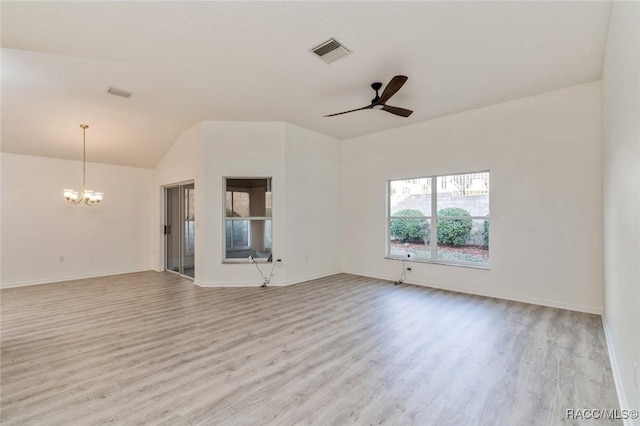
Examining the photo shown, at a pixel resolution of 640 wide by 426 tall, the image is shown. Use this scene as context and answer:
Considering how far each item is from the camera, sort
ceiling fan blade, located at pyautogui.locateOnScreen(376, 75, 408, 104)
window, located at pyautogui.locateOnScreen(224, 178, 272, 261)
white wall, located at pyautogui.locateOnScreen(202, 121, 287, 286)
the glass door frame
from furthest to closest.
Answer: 1. the glass door frame
2. window, located at pyautogui.locateOnScreen(224, 178, 272, 261)
3. white wall, located at pyautogui.locateOnScreen(202, 121, 287, 286)
4. ceiling fan blade, located at pyautogui.locateOnScreen(376, 75, 408, 104)

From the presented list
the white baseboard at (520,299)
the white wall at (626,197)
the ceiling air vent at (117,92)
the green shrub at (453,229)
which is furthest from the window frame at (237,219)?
the white wall at (626,197)

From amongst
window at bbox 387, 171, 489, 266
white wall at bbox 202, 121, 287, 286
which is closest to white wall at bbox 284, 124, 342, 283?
white wall at bbox 202, 121, 287, 286

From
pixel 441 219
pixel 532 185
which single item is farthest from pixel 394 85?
pixel 441 219

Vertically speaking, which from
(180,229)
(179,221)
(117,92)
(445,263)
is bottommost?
(445,263)

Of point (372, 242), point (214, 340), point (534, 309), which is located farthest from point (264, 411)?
point (372, 242)

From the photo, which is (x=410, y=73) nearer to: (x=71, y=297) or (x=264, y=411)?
(x=264, y=411)

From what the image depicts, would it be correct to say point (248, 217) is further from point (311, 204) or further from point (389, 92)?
point (389, 92)

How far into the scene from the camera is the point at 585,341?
3037 millimetres

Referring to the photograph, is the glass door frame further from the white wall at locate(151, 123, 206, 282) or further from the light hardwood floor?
the light hardwood floor

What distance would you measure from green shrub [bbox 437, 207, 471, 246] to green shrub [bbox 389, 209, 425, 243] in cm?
37

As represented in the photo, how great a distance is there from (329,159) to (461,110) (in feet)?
9.08

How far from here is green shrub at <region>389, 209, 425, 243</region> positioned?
18.6 feet

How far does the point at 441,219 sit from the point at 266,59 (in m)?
3.95

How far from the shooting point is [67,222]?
619cm
